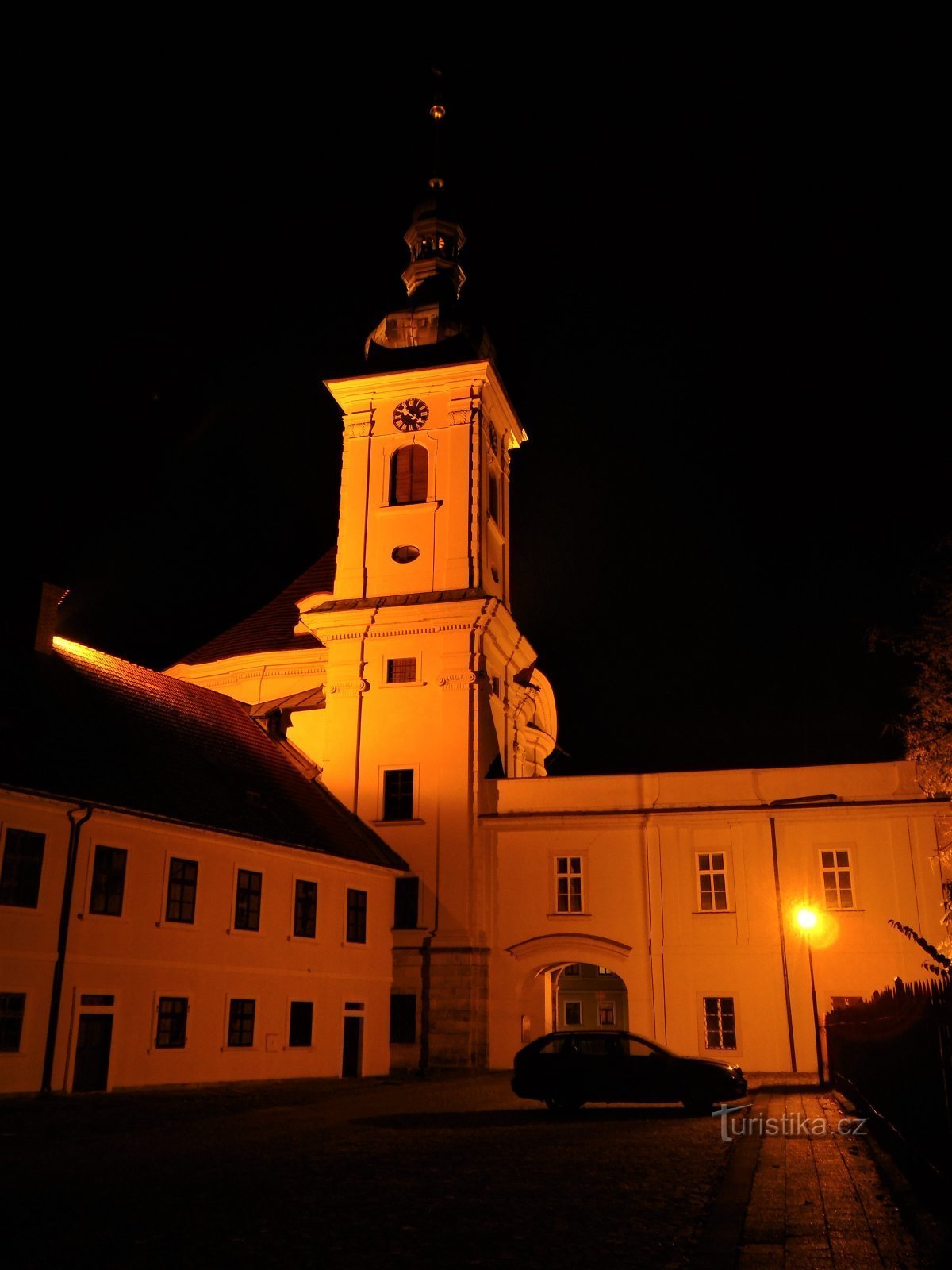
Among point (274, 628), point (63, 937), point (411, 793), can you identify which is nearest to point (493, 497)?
point (274, 628)

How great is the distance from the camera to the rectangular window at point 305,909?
27438 millimetres

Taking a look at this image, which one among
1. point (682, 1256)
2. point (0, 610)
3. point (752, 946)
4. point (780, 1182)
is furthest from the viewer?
point (752, 946)

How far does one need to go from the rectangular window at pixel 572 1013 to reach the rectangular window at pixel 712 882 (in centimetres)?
2501

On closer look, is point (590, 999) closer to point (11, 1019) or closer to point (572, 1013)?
point (572, 1013)

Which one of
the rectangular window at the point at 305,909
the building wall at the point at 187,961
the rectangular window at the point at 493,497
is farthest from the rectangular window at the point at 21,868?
the rectangular window at the point at 493,497

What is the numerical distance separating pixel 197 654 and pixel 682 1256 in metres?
34.3

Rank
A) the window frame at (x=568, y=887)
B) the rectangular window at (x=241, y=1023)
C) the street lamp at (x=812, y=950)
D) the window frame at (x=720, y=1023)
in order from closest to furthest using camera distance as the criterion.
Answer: the rectangular window at (x=241, y=1023)
the street lamp at (x=812, y=950)
the window frame at (x=720, y=1023)
the window frame at (x=568, y=887)

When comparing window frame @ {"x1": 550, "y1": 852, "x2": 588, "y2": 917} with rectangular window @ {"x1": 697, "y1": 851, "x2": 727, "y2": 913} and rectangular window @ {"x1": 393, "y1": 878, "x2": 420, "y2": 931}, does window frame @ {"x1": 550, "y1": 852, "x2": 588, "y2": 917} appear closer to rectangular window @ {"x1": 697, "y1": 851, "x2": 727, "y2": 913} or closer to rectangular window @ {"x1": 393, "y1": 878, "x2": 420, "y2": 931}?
rectangular window @ {"x1": 697, "y1": 851, "x2": 727, "y2": 913}

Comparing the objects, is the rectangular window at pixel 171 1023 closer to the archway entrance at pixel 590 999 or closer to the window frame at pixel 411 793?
the window frame at pixel 411 793

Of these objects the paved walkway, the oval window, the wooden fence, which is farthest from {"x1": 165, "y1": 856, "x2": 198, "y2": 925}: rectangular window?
the oval window

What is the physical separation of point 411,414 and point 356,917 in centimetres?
1584

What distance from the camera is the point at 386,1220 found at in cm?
812

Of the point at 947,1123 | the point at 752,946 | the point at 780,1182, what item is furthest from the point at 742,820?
the point at 947,1123

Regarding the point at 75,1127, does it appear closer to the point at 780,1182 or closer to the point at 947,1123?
the point at 780,1182
